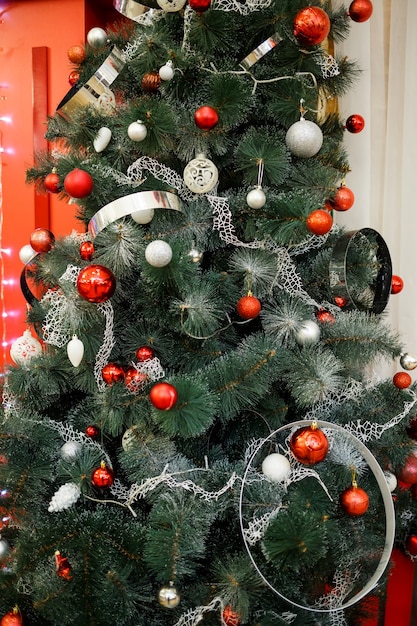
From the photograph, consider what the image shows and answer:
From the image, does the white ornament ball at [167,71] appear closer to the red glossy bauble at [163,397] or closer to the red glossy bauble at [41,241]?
the red glossy bauble at [41,241]

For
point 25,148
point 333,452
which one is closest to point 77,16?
point 25,148

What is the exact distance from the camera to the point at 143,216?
0.90 metres

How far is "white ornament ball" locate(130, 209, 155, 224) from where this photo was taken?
889 mm

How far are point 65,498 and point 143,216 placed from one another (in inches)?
19.2

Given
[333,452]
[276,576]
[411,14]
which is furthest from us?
[411,14]

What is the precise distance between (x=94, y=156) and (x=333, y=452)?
2.35 feet

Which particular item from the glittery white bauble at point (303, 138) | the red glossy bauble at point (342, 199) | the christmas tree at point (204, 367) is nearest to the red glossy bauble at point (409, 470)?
the christmas tree at point (204, 367)

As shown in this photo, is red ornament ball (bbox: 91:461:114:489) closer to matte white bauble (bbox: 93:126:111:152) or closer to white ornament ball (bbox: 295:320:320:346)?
white ornament ball (bbox: 295:320:320:346)

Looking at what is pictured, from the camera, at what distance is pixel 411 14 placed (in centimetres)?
137

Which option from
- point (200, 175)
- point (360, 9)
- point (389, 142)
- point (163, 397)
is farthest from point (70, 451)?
point (389, 142)

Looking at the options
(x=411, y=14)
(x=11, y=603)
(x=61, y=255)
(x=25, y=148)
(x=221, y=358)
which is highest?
(x=411, y=14)

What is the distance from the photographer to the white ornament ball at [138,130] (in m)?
0.85

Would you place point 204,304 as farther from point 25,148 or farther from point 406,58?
point 25,148

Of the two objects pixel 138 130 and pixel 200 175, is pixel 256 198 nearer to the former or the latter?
pixel 200 175
